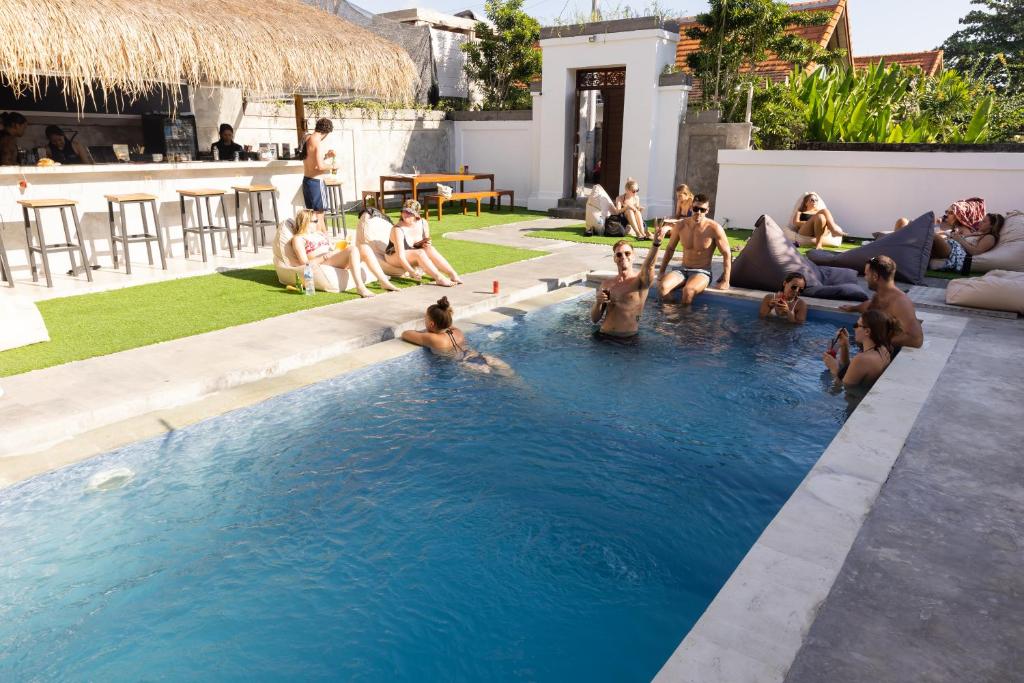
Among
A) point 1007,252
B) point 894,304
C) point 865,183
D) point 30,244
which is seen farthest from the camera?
point 865,183

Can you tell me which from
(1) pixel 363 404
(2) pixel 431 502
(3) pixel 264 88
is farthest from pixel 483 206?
(2) pixel 431 502

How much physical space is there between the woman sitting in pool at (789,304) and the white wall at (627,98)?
368 inches

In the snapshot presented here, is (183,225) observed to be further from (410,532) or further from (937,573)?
(937,573)

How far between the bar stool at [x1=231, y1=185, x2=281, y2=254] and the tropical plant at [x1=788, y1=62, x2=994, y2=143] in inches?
511

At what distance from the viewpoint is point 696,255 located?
397 inches

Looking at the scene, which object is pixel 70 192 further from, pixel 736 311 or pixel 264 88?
pixel 736 311

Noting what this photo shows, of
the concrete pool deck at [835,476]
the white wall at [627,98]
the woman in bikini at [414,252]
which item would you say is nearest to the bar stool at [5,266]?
the concrete pool deck at [835,476]

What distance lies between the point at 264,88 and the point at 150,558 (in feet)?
35.1

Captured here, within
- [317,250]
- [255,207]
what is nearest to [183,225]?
[255,207]

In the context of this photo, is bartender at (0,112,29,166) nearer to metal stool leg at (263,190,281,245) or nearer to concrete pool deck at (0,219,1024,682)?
metal stool leg at (263,190,281,245)

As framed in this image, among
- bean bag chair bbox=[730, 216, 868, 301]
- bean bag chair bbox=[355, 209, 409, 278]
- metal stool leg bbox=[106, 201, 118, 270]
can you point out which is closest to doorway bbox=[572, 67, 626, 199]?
bean bag chair bbox=[730, 216, 868, 301]

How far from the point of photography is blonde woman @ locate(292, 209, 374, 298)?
920 centimetres

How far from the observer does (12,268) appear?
966cm

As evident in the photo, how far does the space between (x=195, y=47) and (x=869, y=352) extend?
35.5 ft
